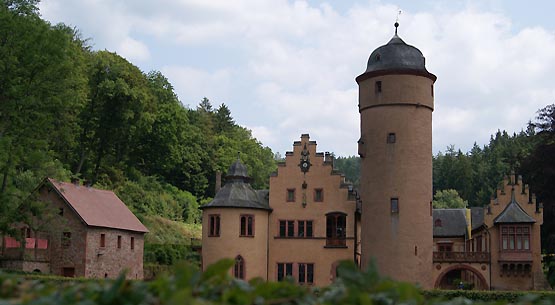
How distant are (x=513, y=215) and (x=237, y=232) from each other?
611 inches

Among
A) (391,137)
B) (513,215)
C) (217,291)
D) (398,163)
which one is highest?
(391,137)

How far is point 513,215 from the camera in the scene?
42.8 meters

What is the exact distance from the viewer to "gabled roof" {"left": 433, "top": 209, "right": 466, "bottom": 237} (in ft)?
168

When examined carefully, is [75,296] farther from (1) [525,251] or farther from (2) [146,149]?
(2) [146,149]

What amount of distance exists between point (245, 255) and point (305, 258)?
11.1 ft

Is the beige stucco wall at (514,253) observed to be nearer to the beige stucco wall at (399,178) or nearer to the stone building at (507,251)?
the stone building at (507,251)

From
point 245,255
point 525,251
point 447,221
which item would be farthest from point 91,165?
point 525,251

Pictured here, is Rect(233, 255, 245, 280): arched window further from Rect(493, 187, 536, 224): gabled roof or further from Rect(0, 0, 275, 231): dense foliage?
Rect(493, 187, 536, 224): gabled roof

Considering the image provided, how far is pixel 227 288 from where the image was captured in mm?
5043

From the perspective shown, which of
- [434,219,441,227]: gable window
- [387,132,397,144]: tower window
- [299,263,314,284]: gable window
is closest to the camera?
[387,132,397,144]: tower window

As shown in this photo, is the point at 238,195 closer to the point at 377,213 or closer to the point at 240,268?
the point at 240,268

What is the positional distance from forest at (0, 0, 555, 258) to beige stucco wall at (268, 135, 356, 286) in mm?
12012

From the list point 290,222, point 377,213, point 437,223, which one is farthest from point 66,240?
point 437,223

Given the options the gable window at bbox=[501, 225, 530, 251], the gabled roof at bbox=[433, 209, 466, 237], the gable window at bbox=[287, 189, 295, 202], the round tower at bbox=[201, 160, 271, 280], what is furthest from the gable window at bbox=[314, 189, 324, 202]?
the gabled roof at bbox=[433, 209, 466, 237]
